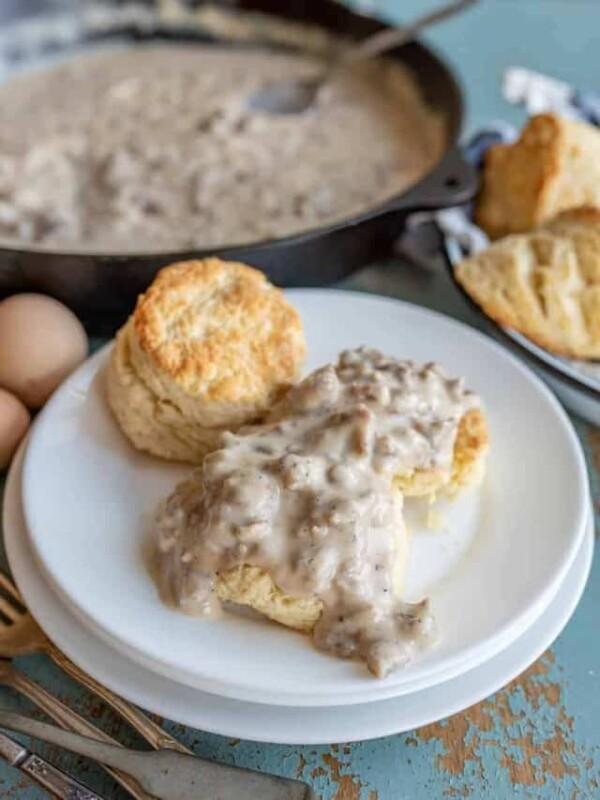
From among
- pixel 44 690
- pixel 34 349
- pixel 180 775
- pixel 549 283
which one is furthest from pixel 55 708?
pixel 549 283

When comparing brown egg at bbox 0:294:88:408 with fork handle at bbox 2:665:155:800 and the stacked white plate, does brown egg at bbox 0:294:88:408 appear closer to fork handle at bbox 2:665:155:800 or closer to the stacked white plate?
the stacked white plate

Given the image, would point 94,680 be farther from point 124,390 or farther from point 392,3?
point 392,3

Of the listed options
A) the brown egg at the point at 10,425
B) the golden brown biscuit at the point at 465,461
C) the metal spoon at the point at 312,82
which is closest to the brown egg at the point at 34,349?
the brown egg at the point at 10,425

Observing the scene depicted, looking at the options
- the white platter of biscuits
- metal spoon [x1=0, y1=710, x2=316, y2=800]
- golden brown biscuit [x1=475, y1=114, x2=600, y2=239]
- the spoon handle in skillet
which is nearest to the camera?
metal spoon [x1=0, y1=710, x2=316, y2=800]

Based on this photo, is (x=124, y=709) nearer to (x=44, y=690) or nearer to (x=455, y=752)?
(x=44, y=690)

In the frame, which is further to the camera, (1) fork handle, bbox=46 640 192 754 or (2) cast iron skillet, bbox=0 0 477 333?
(2) cast iron skillet, bbox=0 0 477 333

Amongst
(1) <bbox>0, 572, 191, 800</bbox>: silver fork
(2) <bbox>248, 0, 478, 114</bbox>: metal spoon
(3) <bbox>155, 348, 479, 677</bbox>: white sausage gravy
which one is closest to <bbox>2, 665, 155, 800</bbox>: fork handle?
(1) <bbox>0, 572, 191, 800</bbox>: silver fork
